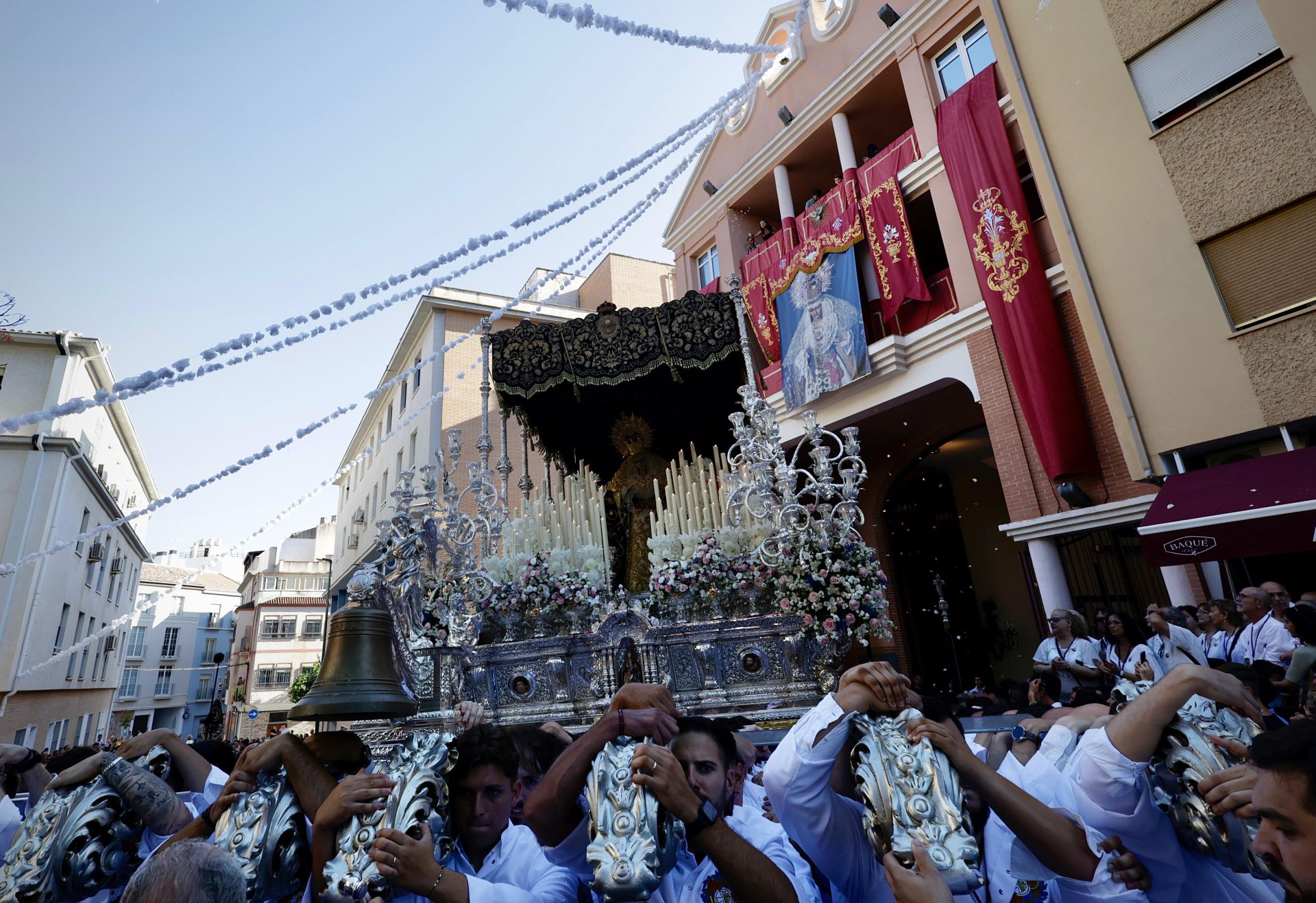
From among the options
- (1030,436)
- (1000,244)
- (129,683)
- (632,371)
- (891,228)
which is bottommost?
(129,683)

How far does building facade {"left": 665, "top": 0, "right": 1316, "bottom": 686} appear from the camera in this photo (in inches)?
291

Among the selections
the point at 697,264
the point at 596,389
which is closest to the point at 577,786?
the point at 596,389

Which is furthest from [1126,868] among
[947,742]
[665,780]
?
[665,780]

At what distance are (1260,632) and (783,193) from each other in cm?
979

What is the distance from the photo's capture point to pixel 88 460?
55.2ft

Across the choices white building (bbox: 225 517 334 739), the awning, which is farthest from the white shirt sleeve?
white building (bbox: 225 517 334 739)

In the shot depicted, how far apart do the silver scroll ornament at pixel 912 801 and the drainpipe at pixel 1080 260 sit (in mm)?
7757

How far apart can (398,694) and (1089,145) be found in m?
9.84

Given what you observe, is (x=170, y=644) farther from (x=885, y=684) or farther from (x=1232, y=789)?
(x=1232, y=789)

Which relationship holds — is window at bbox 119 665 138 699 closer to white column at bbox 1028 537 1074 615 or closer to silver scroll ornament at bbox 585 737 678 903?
white column at bbox 1028 537 1074 615

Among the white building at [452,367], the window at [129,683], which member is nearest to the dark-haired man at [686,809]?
the white building at [452,367]

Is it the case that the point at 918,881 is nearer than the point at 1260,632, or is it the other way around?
the point at 918,881

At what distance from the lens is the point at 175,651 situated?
36.5 meters

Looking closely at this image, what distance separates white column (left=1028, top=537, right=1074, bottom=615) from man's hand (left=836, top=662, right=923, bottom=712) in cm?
827
